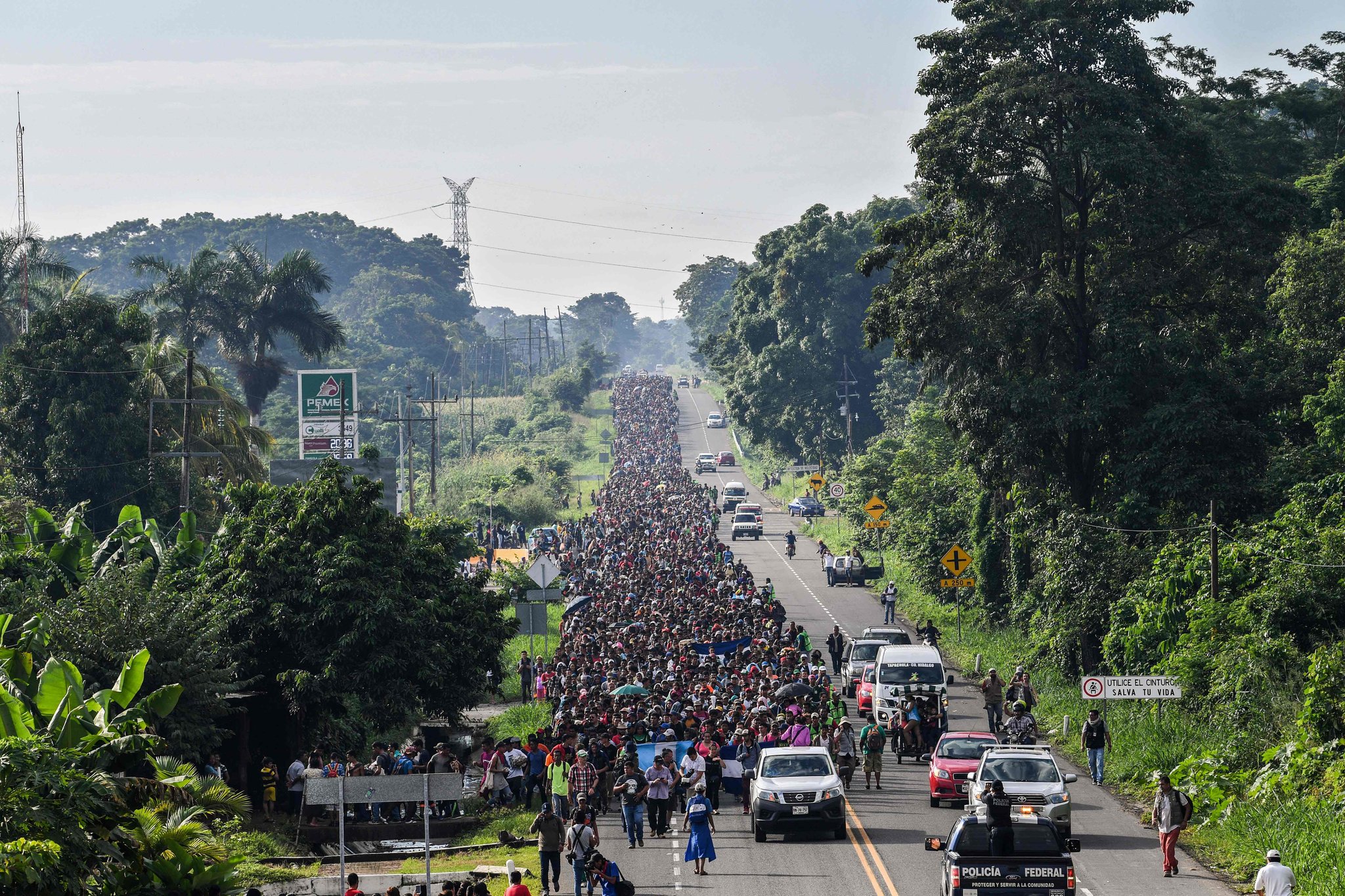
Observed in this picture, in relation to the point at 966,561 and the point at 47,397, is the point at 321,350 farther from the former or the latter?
the point at 966,561

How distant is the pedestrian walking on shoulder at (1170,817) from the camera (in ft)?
65.7

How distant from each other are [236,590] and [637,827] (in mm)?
8817

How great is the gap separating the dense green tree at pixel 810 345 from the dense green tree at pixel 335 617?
67.2m

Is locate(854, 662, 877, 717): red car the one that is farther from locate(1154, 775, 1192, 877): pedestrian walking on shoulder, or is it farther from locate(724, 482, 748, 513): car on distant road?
locate(724, 482, 748, 513): car on distant road

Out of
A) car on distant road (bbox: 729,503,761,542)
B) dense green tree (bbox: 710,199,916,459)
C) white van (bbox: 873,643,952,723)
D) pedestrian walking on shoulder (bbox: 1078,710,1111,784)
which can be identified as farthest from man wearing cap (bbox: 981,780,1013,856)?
dense green tree (bbox: 710,199,916,459)

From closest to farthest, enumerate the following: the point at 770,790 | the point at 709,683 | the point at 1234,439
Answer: the point at 770,790
the point at 709,683
the point at 1234,439

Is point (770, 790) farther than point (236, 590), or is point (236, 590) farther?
point (236, 590)

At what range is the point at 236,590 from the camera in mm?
27344

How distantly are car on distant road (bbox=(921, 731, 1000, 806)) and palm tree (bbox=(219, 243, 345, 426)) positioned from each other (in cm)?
4495

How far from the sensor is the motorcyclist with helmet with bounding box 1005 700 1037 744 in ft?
90.0

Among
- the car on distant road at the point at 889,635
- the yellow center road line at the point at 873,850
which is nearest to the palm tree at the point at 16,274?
the car on distant road at the point at 889,635

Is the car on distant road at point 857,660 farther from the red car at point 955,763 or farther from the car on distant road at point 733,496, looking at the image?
the car on distant road at point 733,496

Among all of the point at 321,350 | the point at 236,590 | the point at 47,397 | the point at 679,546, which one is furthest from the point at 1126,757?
the point at 321,350

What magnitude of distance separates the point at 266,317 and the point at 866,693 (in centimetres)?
3936
